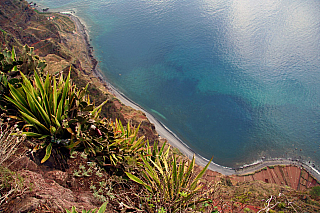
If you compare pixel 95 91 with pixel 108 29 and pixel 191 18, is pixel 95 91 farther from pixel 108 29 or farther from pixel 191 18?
pixel 191 18

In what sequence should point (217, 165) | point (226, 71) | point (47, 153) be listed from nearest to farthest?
point (47, 153)
point (217, 165)
point (226, 71)

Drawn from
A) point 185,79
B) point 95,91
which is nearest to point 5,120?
point 95,91

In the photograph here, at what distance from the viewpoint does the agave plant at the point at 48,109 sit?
13.9ft

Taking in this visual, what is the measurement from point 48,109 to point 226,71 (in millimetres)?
42631

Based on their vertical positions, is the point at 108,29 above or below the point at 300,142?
above

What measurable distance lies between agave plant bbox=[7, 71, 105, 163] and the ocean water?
31.0 m

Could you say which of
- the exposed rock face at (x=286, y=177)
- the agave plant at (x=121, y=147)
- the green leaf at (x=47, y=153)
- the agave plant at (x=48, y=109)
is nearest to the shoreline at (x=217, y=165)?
the exposed rock face at (x=286, y=177)

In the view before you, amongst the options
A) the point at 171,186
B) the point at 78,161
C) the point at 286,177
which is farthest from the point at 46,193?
the point at 286,177

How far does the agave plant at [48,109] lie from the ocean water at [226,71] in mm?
30986

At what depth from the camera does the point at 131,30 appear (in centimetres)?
5425

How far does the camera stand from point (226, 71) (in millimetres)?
42594

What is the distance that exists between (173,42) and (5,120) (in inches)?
1914

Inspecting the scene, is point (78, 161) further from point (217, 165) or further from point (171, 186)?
point (217, 165)

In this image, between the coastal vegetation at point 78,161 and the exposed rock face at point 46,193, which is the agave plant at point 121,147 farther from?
the exposed rock face at point 46,193
